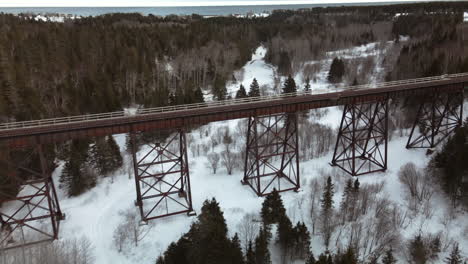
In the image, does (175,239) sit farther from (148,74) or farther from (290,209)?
(148,74)

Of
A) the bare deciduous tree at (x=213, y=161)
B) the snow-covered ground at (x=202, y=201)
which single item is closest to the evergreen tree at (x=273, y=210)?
the snow-covered ground at (x=202, y=201)

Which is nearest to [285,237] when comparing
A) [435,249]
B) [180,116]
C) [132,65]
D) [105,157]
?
[435,249]

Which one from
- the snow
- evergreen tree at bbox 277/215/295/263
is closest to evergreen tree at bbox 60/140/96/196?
evergreen tree at bbox 277/215/295/263

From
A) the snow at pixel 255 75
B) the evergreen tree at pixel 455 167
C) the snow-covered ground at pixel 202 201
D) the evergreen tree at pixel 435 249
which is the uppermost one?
the snow at pixel 255 75

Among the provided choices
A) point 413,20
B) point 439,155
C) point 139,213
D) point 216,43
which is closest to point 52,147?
point 139,213

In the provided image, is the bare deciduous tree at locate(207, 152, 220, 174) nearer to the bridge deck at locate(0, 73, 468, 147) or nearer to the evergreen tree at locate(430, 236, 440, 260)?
the bridge deck at locate(0, 73, 468, 147)

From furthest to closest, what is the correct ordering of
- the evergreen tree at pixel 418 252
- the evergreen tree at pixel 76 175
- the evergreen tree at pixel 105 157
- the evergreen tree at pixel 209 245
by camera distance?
the evergreen tree at pixel 105 157 → the evergreen tree at pixel 76 175 → the evergreen tree at pixel 418 252 → the evergreen tree at pixel 209 245

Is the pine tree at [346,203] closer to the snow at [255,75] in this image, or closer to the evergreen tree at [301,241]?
the evergreen tree at [301,241]
